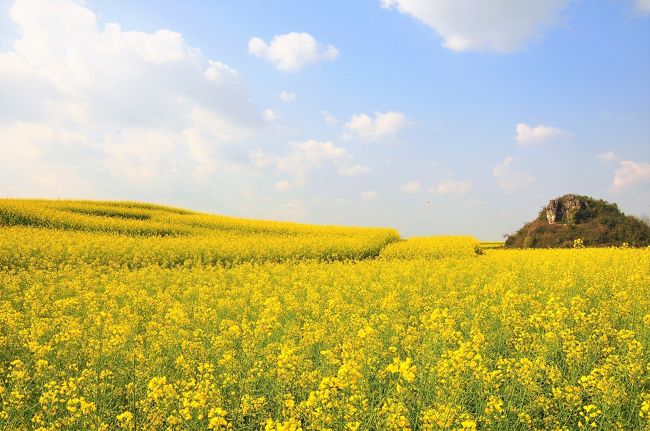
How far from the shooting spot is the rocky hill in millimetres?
27828

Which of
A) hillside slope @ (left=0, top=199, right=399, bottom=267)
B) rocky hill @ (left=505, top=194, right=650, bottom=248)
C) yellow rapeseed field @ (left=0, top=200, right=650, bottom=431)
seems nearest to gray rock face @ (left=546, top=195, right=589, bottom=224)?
rocky hill @ (left=505, top=194, right=650, bottom=248)

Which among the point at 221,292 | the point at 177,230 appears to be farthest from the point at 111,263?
the point at 177,230

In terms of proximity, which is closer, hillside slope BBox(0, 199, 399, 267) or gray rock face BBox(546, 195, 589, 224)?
hillside slope BBox(0, 199, 399, 267)

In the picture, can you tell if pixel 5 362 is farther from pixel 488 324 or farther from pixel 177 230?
pixel 177 230

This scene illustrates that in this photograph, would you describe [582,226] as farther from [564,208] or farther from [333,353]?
[333,353]

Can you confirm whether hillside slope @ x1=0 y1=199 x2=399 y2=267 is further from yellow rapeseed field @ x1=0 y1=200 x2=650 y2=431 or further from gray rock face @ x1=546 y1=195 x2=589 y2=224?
gray rock face @ x1=546 y1=195 x2=589 y2=224

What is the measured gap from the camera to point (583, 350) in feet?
19.8

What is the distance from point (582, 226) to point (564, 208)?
1.76 m

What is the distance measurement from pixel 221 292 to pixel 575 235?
26.0 metres

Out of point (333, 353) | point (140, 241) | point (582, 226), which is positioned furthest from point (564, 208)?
point (333, 353)

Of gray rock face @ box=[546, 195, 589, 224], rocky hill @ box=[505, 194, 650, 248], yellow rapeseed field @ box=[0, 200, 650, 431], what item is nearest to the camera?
yellow rapeseed field @ box=[0, 200, 650, 431]

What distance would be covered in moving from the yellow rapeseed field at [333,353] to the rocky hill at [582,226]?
14.1 meters

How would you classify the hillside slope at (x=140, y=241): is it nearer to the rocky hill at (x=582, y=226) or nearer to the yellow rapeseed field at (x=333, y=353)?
the yellow rapeseed field at (x=333, y=353)

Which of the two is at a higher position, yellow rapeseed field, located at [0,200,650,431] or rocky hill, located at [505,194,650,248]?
rocky hill, located at [505,194,650,248]
